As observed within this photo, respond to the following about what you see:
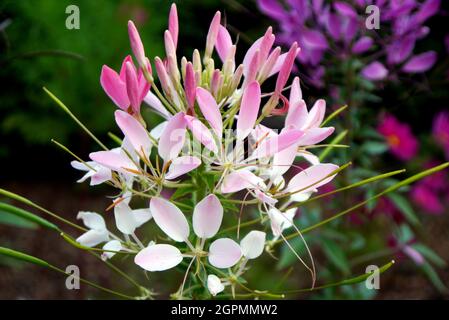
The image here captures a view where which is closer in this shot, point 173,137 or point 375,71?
point 173,137

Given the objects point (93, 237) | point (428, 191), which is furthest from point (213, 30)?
point (428, 191)

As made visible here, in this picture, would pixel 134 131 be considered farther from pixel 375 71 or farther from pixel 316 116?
pixel 375 71

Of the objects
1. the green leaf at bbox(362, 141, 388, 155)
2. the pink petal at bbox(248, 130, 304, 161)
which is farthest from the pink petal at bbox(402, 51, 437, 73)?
the pink petal at bbox(248, 130, 304, 161)

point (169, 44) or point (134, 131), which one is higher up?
point (169, 44)

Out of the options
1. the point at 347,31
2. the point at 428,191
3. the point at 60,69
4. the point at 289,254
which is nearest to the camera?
the point at 347,31
